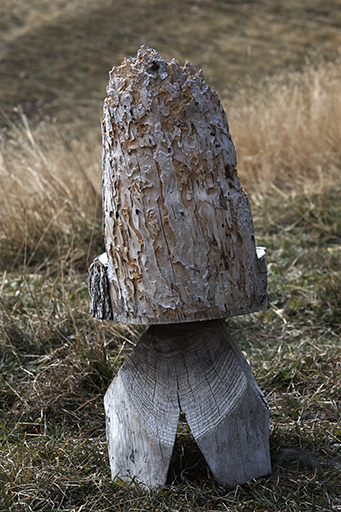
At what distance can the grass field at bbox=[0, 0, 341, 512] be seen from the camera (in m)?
1.79

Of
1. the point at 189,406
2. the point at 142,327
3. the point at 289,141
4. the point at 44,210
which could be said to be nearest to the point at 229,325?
the point at 142,327

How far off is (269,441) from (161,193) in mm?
1170

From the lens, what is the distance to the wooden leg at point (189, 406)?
1767mm

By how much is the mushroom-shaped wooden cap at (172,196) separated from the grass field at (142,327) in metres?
0.69

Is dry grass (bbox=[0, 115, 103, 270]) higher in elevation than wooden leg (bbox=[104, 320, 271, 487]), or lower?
higher

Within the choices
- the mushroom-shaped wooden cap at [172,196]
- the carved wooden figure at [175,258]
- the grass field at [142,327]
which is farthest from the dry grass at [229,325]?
the mushroom-shaped wooden cap at [172,196]

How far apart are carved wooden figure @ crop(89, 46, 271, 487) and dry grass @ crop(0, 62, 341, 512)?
163mm

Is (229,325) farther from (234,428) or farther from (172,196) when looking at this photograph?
(172,196)

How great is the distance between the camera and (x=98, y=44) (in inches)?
635

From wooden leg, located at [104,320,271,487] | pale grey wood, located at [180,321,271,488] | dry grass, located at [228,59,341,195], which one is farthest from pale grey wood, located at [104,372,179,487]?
dry grass, located at [228,59,341,195]

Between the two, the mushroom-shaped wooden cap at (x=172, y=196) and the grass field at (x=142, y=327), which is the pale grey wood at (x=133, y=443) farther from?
the mushroom-shaped wooden cap at (x=172, y=196)

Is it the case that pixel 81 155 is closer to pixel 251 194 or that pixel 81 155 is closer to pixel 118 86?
pixel 251 194

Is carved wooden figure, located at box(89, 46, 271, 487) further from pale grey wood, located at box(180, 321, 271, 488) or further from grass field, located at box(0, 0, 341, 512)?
grass field, located at box(0, 0, 341, 512)

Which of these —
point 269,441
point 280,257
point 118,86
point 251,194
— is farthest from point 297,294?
point 118,86
